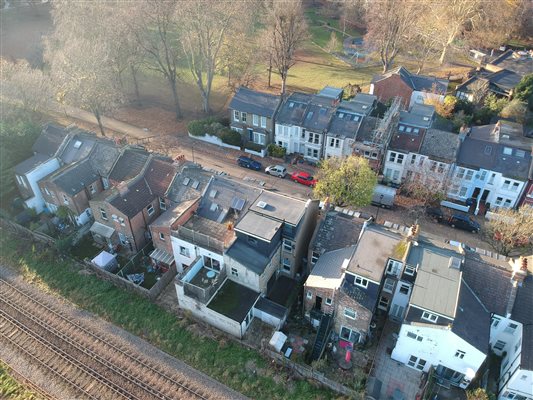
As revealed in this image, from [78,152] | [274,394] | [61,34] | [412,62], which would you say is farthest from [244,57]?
[274,394]

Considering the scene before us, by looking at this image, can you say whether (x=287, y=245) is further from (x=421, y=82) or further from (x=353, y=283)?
(x=421, y=82)

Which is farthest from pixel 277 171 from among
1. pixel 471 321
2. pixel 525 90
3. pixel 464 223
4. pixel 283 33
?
pixel 525 90

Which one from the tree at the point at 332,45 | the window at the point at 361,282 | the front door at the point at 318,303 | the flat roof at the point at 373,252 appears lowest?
the front door at the point at 318,303

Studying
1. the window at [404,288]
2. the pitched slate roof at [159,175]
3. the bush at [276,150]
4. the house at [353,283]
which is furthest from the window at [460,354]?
the bush at [276,150]

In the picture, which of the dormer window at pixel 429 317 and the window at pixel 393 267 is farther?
the window at pixel 393 267

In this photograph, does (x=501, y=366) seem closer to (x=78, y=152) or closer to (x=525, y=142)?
(x=525, y=142)

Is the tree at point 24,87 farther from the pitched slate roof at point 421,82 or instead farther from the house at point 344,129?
the pitched slate roof at point 421,82

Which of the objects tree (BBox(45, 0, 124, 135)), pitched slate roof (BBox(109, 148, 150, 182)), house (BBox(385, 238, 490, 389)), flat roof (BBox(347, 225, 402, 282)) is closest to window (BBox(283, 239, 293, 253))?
flat roof (BBox(347, 225, 402, 282))
